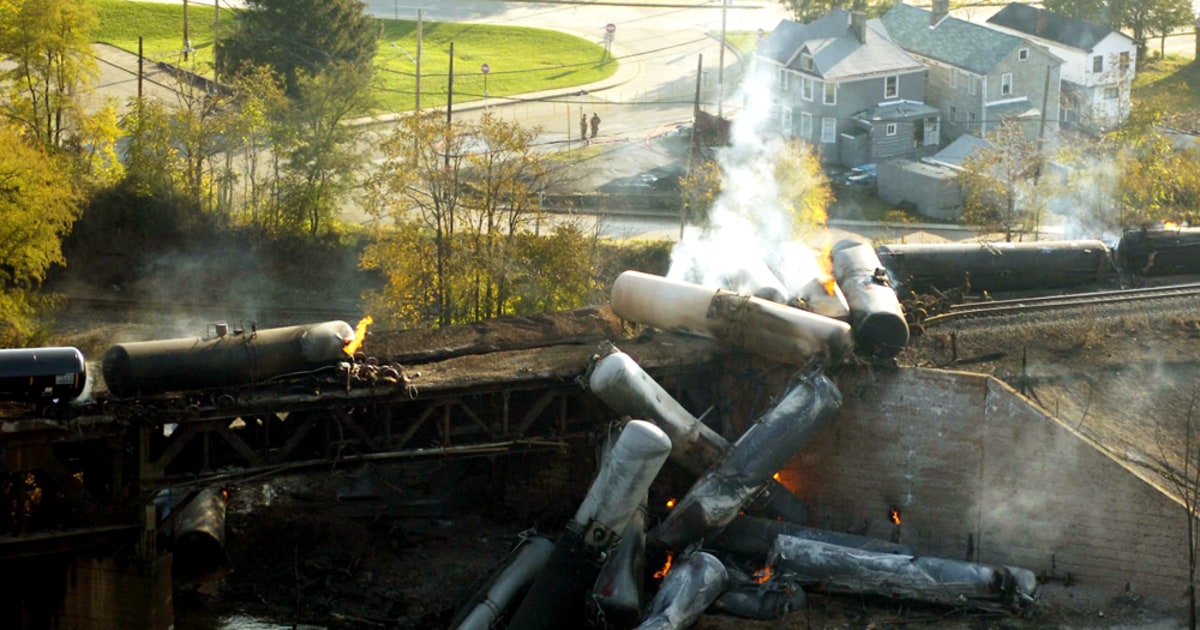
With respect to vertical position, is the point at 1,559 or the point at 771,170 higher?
the point at 771,170

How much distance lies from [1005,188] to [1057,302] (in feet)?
66.8

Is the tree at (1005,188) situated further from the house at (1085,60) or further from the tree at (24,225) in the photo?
the tree at (24,225)

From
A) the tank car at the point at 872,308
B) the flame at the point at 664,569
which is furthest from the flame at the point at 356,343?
the tank car at the point at 872,308

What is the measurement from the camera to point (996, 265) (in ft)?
116

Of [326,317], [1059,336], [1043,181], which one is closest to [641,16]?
[1043,181]

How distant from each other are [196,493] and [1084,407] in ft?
54.8

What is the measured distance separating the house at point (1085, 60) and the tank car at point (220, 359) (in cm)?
4623

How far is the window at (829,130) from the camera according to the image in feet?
215

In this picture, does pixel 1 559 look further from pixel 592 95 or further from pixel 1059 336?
pixel 592 95

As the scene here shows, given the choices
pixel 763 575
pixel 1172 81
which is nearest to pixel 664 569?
pixel 763 575

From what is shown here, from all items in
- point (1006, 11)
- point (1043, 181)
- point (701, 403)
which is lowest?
point (701, 403)

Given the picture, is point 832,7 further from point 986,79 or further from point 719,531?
point 719,531

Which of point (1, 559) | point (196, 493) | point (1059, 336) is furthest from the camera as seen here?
point (1059, 336)

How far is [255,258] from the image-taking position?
51812 mm
